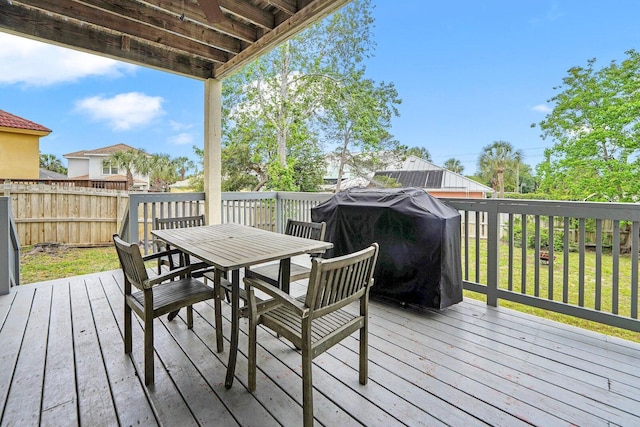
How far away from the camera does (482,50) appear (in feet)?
41.5

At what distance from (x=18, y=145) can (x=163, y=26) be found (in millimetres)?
7975

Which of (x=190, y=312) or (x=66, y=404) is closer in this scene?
(x=66, y=404)

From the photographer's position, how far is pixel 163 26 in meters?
3.25

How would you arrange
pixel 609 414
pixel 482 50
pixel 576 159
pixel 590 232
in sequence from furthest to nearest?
pixel 482 50 < pixel 576 159 < pixel 590 232 < pixel 609 414

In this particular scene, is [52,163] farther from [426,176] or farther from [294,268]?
[294,268]

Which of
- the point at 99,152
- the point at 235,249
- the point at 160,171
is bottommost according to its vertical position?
the point at 235,249

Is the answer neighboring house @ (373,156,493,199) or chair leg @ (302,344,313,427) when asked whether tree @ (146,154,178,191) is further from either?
chair leg @ (302,344,313,427)

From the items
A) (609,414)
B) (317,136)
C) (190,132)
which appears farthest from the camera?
(190,132)

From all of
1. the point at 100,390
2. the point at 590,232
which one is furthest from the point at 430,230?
the point at 590,232

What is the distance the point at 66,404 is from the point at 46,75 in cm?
2096

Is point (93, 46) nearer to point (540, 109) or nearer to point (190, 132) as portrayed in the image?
point (190, 132)

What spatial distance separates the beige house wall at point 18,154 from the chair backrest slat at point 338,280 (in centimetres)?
1033

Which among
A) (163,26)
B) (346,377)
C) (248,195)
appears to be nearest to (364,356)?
(346,377)

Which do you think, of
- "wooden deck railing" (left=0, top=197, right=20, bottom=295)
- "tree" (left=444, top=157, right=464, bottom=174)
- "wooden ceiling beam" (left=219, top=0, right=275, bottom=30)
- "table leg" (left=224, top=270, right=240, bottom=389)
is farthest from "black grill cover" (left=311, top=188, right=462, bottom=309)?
"tree" (left=444, top=157, right=464, bottom=174)
